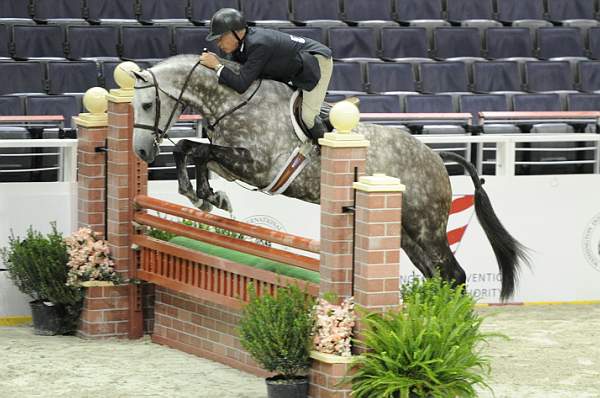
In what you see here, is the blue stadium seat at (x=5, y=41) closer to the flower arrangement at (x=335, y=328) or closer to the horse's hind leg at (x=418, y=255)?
the horse's hind leg at (x=418, y=255)

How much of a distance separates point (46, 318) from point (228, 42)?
104 inches

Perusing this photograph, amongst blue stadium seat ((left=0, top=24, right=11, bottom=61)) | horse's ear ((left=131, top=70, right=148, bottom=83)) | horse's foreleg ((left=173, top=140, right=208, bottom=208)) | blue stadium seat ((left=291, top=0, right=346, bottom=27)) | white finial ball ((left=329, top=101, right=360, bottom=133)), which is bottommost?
horse's foreleg ((left=173, top=140, right=208, bottom=208))

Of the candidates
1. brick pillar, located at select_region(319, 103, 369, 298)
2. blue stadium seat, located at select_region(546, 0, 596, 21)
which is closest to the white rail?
brick pillar, located at select_region(319, 103, 369, 298)

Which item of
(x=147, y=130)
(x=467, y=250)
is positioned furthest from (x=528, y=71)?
(x=147, y=130)

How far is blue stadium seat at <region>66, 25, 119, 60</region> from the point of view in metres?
13.0

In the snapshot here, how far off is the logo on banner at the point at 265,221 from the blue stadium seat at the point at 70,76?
3.18 meters

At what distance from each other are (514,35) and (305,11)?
7.92ft

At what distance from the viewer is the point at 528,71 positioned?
1398 cm

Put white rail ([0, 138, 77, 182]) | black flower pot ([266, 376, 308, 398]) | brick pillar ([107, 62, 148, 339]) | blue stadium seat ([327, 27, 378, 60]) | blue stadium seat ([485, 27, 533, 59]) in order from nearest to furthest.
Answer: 1. black flower pot ([266, 376, 308, 398])
2. brick pillar ([107, 62, 148, 339])
3. white rail ([0, 138, 77, 182])
4. blue stadium seat ([327, 27, 378, 60])
5. blue stadium seat ([485, 27, 533, 59])

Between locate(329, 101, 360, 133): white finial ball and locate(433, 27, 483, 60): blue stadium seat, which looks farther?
locate(433, 27, 483, 60): blue stadium seat

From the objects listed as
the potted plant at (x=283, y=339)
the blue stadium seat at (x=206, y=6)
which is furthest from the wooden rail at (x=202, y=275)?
the blue stadium seat at (x=206, y=6)

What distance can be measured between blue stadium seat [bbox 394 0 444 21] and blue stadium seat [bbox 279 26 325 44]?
1.66 m

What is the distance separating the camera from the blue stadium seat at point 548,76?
14.0m

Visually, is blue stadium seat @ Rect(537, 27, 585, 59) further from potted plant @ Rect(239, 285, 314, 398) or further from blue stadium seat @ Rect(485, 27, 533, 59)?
potted plant @ Rect(239, 285, 314, 398)
